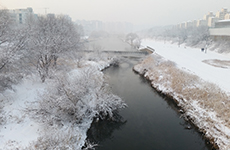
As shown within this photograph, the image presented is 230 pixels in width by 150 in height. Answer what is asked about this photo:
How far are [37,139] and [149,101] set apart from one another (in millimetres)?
11404

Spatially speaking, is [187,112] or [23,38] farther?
[187,112]

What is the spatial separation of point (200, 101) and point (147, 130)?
19.8ft

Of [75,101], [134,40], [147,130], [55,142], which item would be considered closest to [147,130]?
[147,130]

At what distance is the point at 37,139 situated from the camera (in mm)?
8516

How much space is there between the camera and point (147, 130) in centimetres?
1170

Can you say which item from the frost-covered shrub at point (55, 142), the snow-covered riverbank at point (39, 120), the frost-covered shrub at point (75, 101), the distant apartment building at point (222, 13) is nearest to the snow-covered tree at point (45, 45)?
the snow-covered riverbank at point (39, 120)

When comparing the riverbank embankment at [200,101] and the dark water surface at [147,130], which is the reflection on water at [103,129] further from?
the riverbank embankment at [200,101]

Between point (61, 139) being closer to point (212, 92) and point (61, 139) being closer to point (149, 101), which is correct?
point (149, 101)

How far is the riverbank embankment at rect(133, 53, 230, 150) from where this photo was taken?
1076 cm

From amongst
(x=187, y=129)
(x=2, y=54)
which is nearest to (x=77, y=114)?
(x=2, y=54)

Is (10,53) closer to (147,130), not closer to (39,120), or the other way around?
(39,120)

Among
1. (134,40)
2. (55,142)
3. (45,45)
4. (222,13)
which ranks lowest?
(55,142)

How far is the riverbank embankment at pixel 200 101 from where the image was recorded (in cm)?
1076

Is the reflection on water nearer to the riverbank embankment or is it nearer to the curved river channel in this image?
the curved river channel
